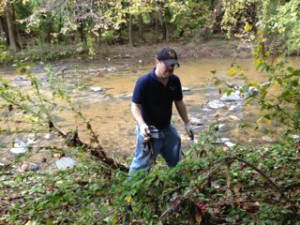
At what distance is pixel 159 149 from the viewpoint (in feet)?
11.9

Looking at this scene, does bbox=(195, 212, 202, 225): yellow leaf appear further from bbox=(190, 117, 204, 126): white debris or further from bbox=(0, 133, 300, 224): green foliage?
bbox=(190, 117, 204, 126): white debris

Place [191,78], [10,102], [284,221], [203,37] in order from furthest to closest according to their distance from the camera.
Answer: [203,37]
[191,78]
[10,102]
[284,221]

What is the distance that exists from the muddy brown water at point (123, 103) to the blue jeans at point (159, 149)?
625 millimetres

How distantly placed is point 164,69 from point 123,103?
6.42 m

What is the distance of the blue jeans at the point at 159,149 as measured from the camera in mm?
3443

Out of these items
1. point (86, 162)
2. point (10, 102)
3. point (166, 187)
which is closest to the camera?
point (166, 187)

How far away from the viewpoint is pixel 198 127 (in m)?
7.38

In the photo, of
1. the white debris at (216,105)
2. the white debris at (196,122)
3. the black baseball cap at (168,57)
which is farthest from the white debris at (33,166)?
the white debris at (216,105)

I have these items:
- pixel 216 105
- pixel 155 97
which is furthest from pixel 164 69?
pixel 216 105

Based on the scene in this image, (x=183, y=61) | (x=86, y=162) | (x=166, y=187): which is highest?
(x=166, y=187)

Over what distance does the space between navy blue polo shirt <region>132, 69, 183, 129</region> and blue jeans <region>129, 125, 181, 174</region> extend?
11 cm

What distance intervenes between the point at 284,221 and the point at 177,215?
2.63 ft

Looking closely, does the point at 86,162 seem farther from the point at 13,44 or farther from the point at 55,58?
the point at 13,44

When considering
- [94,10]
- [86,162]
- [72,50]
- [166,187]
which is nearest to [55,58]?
[72,50]
